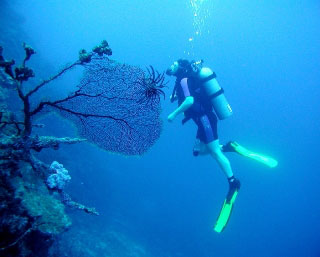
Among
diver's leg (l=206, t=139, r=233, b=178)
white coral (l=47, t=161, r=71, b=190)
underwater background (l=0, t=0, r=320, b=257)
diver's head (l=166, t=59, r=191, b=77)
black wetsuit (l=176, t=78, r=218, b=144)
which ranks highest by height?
underwater background (l=0, t=0, r=320, b=257)

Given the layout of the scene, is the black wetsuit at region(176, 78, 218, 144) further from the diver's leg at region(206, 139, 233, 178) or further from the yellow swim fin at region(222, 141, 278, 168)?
the yellow swim fin at region(222, 141, 278, 168)

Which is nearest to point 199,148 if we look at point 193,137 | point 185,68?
point 185,68

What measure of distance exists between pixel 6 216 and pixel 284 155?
A: 91.6 m

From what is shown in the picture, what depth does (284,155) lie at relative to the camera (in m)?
83.5

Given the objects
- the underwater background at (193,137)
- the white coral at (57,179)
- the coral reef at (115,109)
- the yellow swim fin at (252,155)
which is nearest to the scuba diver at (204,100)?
the yellow swim fin at (252,155)

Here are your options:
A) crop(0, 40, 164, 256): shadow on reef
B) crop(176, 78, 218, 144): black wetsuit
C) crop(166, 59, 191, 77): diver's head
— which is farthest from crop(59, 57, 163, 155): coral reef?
crop(166, 59, 191, 77): diver's head

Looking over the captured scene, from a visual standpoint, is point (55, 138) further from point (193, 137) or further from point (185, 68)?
point (193, 137)

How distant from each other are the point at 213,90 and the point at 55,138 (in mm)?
4217

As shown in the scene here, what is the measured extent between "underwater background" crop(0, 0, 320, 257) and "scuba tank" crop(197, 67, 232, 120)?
1.80 metres

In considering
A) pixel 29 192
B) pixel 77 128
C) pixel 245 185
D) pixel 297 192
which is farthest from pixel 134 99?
pixel 297 192

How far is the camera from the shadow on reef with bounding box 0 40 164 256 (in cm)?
340

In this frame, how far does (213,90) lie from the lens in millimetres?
6734

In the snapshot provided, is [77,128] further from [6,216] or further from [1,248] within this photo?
[1,248]

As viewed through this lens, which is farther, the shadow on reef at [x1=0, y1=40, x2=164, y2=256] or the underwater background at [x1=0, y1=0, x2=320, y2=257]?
the underwater background at [x1=0, y1=0, x2=320, y2=257]
